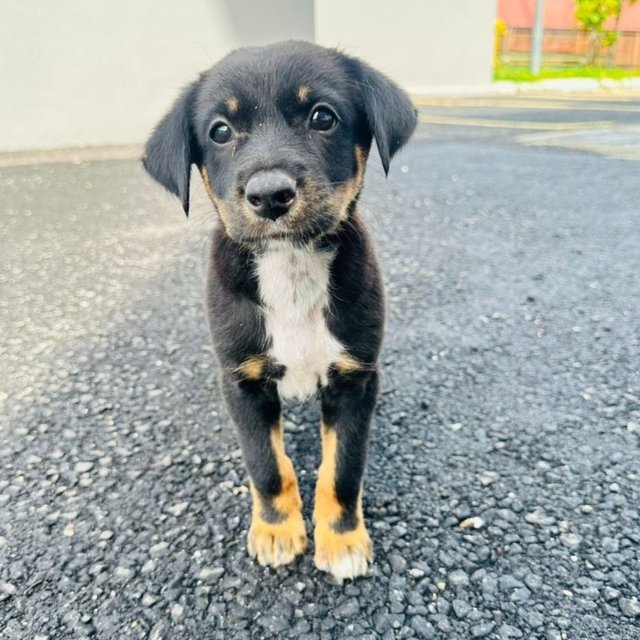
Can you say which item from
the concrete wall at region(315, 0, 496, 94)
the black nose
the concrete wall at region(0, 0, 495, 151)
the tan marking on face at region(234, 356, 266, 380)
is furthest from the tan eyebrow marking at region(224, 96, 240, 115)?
the concrete wall at region(315, 0, 496, 94)

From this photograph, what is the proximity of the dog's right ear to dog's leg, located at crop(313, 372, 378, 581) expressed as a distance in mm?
845

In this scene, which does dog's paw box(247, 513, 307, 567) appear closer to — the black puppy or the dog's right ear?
the black puppy

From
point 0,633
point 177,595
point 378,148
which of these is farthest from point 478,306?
point 0,633

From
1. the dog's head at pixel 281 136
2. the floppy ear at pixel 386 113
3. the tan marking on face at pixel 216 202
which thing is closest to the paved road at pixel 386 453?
the tan marking on face at pixel 216 202

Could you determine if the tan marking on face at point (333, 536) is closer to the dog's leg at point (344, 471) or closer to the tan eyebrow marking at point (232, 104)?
the dog's leg at point (344, 471)

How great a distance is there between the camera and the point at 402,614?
1745mm

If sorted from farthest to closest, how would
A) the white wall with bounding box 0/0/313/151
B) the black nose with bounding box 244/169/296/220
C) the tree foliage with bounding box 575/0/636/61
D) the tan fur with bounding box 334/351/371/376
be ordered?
the tree foliage with bounding box 575/0/636/61, the white wall with bounding box 0/0/313/151, the tan fur with bounding box 334/351/371/376, the black nose with bounding box 244/169/296/220

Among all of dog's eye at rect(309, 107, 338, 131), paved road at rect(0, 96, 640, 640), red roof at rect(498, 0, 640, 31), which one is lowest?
red roof at rect(498, 0, 640, 31)

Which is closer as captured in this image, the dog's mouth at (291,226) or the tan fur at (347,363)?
the dog's mouth at (291,226)

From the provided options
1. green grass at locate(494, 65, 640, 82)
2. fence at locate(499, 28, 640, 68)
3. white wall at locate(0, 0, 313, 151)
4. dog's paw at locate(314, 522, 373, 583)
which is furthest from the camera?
fence at locate(499, 28, 640, 68)

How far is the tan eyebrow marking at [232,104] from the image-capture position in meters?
2.01

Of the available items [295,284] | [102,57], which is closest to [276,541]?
[295,284]

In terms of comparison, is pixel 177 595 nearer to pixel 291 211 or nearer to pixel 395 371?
pixel 291 211

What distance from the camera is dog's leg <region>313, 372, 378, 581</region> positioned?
1.96 m
